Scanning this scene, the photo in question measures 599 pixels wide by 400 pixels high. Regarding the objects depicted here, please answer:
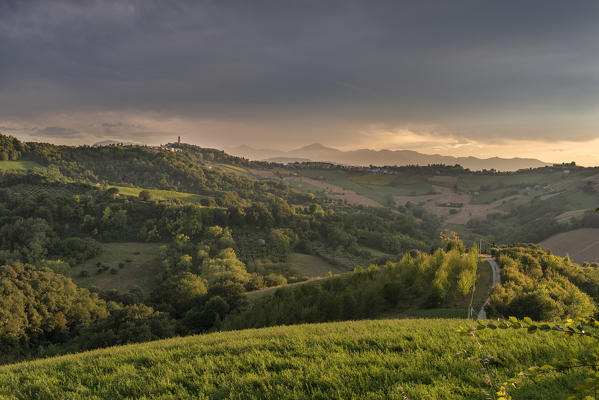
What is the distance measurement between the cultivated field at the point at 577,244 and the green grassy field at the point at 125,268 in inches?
4434

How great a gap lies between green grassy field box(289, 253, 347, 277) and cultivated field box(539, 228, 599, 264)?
64.8m

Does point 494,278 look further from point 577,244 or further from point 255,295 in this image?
point 577,244

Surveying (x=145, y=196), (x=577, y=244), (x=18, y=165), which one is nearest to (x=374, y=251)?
(x=577, y=244)

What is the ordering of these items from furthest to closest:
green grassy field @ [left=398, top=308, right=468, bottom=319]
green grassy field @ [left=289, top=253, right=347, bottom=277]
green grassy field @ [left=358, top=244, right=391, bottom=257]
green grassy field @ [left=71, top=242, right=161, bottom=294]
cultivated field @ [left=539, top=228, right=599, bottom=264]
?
green grassy field @ [left=358, top=244, right=391, bottom=257]
cultivated field @ [left=539, top=228, right=599, bottom=264]
green grassy field @ [left=289, top=253, right=347, bottom=277]
green grassy field @ [left=71, top=242, right=161, bottom=294]
green grassy field @ [left=398, top=308, right=468, bottom=319]

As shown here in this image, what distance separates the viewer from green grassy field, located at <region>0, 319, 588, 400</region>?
6355mm

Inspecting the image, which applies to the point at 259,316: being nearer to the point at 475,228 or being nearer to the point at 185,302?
the point at 185,302

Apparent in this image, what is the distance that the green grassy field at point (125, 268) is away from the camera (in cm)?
6761

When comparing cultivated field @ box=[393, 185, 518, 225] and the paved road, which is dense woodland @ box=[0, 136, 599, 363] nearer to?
the paved road

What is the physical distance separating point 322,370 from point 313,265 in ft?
270

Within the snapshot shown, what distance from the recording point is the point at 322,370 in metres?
7.38

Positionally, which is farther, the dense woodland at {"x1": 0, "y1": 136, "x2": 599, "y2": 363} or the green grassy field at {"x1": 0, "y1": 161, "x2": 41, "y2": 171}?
the green grassy field at {"x1": 0, "y1": 161, "x2": 41, "y2": 171}

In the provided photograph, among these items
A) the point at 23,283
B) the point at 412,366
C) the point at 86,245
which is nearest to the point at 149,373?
the point at 412,366

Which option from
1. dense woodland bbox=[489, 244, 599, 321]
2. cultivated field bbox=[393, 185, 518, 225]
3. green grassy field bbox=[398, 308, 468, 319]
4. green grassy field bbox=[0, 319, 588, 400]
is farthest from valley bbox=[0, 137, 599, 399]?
cultivated field bbox=[393, 185, 518, 225]

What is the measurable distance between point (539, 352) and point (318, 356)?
5.82 m
